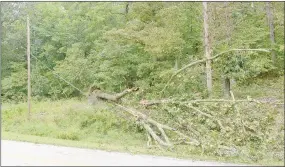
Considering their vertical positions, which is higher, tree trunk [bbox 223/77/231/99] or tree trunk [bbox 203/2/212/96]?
tree trunk [bbox 203/2/212/96]

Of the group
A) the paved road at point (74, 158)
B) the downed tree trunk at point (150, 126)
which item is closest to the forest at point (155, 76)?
the downed tree trunk at point (150, 126)

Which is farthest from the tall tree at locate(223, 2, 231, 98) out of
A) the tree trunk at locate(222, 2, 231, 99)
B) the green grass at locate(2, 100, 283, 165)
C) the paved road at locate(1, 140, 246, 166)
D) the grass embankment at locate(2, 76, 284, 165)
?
the paved road at locate(1, 140, 246, 166)

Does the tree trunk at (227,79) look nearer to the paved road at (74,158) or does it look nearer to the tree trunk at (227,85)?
the tree trunk at (227,85)

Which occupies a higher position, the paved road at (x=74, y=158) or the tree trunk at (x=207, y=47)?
the tree trunk at (x=207, y=47)

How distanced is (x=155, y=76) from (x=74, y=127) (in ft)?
19.3

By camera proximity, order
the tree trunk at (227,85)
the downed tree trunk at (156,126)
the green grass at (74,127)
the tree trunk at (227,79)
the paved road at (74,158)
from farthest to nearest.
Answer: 1. the tree trunk at (227,85)
2. the tree trunk at (227,79)
3. the green grass at (74,127)
4. the downed tree trunk at (156,126)
5. the paved road at (74,158)

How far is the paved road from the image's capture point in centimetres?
761

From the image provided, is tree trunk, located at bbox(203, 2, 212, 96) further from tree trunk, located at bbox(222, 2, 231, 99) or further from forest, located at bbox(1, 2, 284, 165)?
tree trunk, located at bbox(222, 2, 231, 99)

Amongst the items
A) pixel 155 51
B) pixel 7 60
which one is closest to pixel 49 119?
pixel 155 51

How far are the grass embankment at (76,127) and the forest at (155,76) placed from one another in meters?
0.04

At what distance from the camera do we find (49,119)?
14.4 metres

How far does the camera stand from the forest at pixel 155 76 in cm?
1023

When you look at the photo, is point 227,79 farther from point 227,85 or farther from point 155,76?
point 155,76

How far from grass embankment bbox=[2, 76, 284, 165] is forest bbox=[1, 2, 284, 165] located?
0.04m
